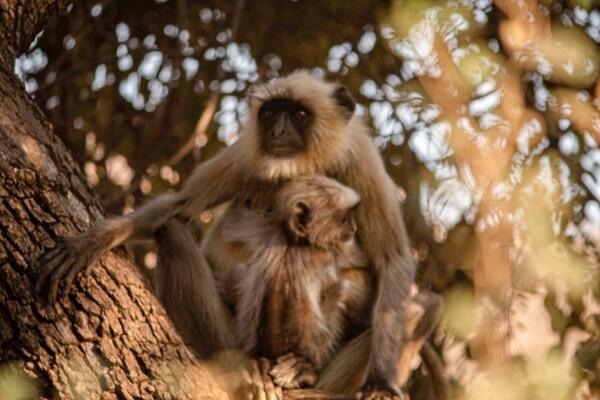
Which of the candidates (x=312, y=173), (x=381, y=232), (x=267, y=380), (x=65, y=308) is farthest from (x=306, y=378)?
(x=65, y=308)

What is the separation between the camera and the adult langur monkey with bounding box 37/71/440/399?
188 inches

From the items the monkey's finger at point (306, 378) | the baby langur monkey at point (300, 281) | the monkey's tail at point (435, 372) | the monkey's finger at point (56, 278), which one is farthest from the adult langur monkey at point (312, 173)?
the monkey's finger at point (56, 278)

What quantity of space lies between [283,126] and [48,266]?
1831mm

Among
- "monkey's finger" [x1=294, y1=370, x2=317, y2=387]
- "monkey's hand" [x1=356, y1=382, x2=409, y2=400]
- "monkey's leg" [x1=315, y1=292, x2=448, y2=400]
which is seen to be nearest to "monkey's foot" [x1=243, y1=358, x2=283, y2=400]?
"monkey's finger" [x1=294, y1=370, x2=317, y2=387]

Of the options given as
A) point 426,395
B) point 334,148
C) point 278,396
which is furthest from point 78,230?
point 426,395

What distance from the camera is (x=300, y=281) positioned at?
4668mm

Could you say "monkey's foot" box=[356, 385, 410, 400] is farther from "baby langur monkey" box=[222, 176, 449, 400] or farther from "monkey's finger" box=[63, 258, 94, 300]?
"monkey's finger" box=[63, 258, 94, 300]

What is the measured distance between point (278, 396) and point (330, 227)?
2.66ft

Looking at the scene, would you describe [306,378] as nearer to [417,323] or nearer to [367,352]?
[367,352]

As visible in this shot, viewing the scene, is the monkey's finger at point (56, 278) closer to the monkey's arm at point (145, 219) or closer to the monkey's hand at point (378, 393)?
the monkey's arm at point (145, 219)

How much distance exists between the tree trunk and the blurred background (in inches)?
43.8

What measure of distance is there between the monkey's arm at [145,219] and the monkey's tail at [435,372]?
126cm

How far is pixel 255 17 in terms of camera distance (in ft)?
25.4

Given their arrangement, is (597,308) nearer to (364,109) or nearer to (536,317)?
(536,317)
